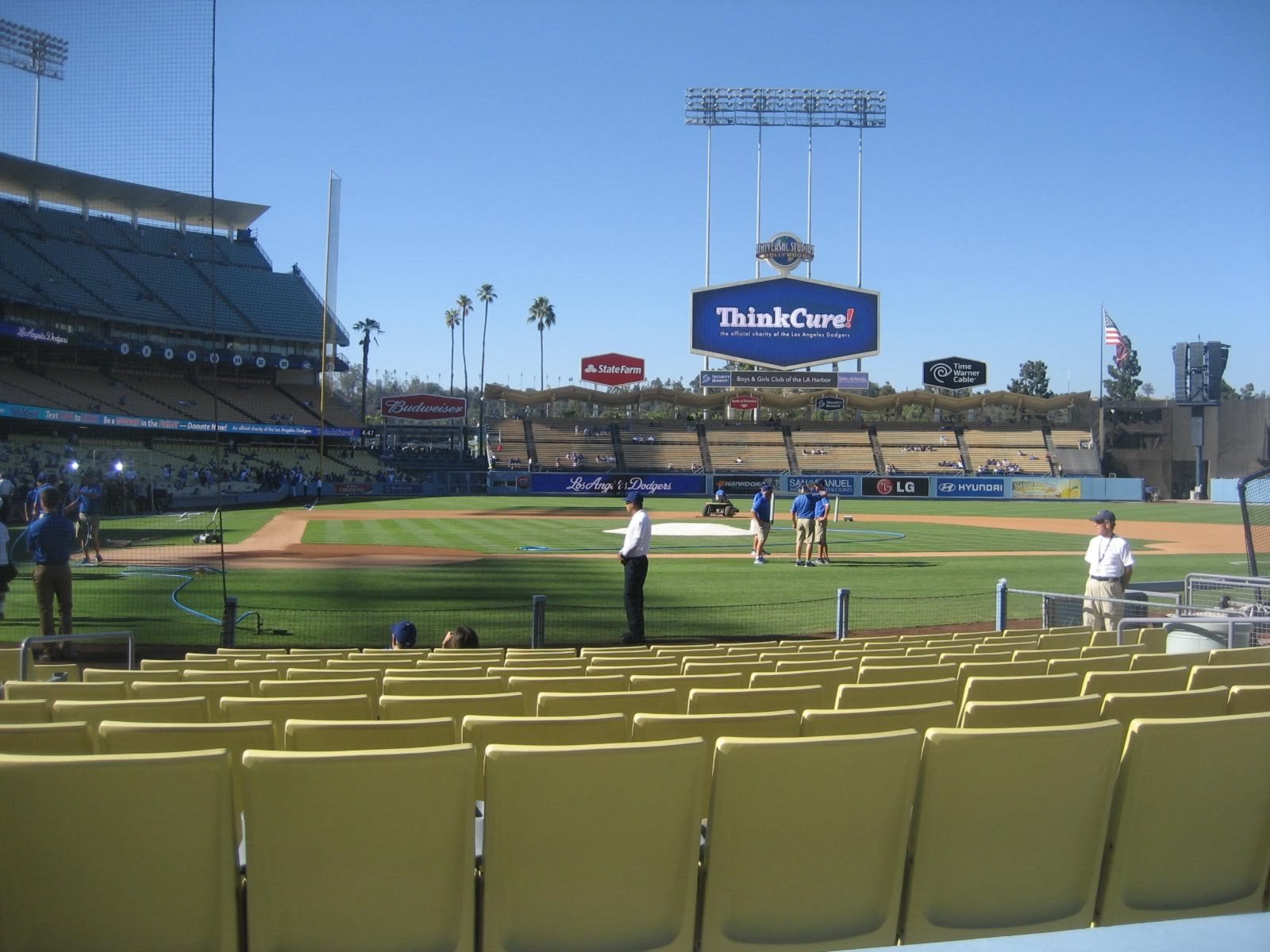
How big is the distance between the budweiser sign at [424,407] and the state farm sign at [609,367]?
1021cm

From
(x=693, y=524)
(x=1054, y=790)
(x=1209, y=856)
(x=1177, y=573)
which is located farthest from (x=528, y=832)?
(x=693, y=524)

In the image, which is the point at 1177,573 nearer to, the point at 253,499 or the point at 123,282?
the point at 253,499

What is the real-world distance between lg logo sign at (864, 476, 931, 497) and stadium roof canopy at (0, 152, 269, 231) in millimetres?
42947

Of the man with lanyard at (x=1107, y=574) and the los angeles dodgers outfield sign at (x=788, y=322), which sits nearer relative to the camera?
the man with lanyard at (x=1107, y=574)

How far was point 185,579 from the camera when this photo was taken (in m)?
13.9

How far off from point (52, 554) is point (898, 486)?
5830 cm

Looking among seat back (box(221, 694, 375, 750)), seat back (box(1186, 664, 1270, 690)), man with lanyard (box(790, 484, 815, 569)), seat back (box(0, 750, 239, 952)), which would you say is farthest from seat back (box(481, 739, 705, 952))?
man with lanyard (box(790, 484, 815, 569))

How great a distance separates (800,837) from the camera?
9.61 feet

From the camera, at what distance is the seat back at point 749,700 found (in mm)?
4488

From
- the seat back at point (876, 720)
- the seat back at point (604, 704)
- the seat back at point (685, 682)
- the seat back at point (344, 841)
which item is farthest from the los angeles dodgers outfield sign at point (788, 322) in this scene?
the seat back at point (344, 841)

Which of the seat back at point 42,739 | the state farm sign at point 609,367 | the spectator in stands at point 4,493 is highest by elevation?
the state farm sign at point 609,367

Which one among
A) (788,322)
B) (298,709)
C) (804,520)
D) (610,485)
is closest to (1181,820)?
(298,709)

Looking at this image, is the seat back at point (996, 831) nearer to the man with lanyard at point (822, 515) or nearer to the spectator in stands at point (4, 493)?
the spectator in stands at point (4, 493)

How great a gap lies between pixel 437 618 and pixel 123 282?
50.9 metres
